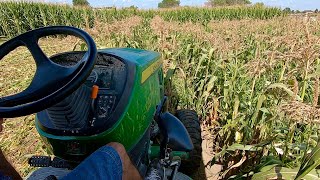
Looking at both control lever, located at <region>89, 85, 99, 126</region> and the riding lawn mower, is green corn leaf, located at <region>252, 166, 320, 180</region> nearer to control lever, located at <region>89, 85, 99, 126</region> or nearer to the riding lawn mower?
the riding lawn mower

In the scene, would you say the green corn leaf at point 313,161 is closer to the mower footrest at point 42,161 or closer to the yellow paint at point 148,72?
the yellow paint at point 148,72

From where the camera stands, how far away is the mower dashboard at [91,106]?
1.41m

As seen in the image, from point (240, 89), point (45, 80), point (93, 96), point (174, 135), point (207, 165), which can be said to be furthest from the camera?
point (240, 89)

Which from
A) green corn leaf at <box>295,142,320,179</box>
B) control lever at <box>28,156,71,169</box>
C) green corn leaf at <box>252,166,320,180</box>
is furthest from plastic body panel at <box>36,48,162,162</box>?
green corn leaf at <box>295,142,320,179</box>

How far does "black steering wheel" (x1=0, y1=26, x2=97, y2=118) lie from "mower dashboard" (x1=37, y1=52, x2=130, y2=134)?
0.15 metres

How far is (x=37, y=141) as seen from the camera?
3.17 metres

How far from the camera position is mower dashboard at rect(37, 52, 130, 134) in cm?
141

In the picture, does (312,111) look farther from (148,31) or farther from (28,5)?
(28,5)

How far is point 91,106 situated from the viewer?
1474 mm

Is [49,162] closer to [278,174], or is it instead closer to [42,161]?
[42,161]

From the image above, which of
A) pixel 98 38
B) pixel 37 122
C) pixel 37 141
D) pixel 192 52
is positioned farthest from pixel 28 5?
pixel 37 122

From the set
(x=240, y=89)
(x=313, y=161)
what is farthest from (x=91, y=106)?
(x=240, y=89)

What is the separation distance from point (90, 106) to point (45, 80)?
1.00ft

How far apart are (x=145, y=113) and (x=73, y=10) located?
16.3 m
